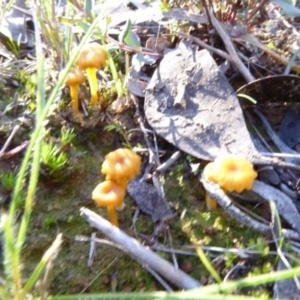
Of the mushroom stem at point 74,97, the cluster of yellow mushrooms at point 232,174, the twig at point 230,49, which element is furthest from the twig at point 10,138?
the twig at point 230,49

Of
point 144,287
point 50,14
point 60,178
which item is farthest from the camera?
point 50,14

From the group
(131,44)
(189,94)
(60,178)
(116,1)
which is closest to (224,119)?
(189,94)

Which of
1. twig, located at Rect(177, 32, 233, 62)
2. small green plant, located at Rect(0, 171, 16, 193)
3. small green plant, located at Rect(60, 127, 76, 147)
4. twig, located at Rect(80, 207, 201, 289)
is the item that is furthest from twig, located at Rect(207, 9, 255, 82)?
small green plant, located at Rect(0, 171, 16, 193)

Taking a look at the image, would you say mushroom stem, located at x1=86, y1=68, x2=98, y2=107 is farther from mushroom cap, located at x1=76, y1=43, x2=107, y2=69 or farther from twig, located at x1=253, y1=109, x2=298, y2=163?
twig, located at x1=253, y1=109, x2=298, y2=163

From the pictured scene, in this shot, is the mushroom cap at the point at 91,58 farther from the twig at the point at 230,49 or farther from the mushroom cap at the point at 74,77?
the twig at the point at 230,49

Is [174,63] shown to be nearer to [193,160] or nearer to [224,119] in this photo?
[224,119]

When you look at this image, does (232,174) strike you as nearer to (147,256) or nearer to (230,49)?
(147,256)

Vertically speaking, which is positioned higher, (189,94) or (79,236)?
(189,94)

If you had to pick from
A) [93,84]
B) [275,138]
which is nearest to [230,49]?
[275,138]
